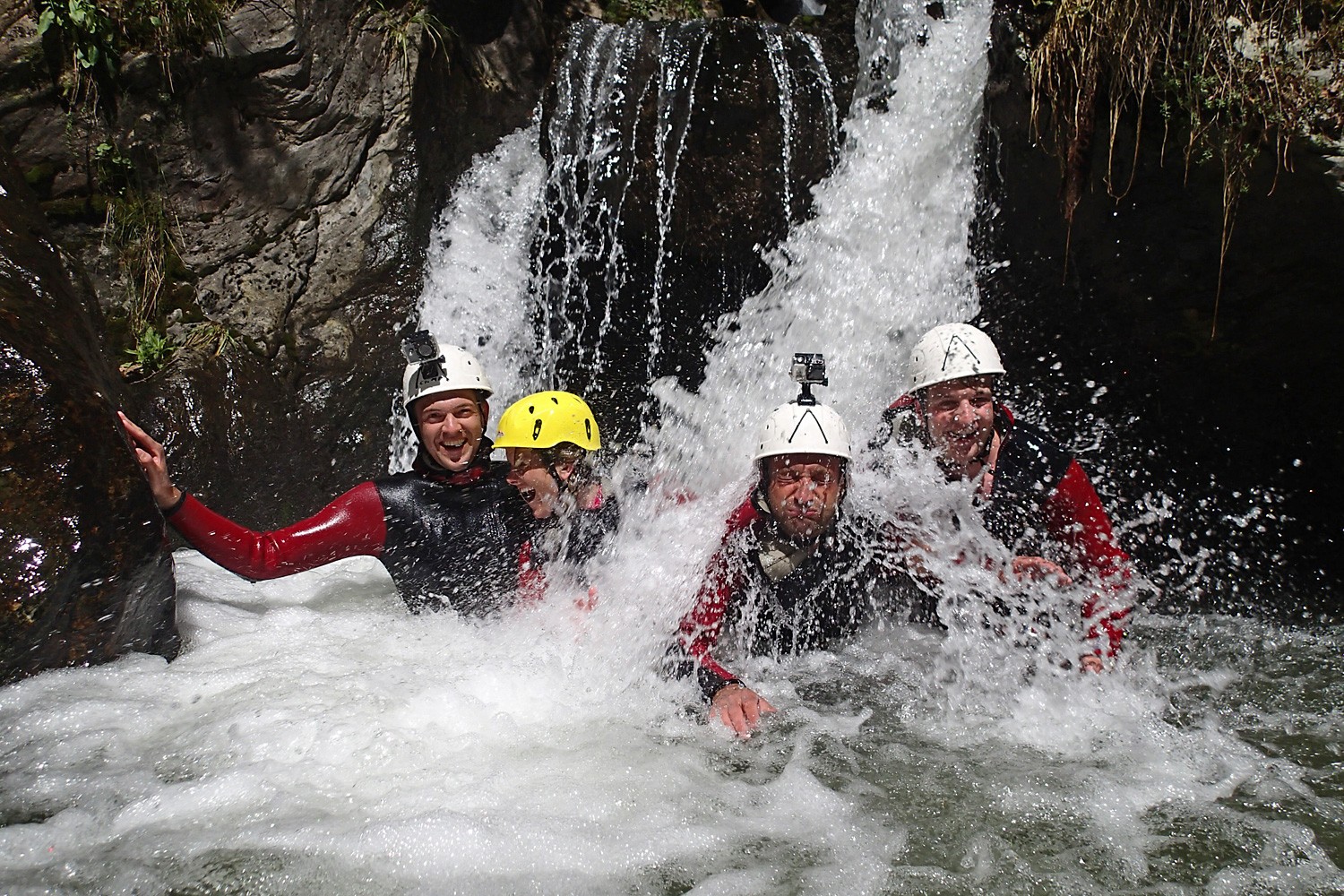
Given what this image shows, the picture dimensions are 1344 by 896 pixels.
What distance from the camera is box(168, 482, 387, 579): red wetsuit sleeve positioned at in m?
3.75

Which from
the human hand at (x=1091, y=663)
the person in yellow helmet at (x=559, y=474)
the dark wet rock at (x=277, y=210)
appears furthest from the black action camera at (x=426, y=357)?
the human hand at (x=1091, y=663)

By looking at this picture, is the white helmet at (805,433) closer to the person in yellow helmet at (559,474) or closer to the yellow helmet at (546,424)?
the person in yellow helmet at (559,474)

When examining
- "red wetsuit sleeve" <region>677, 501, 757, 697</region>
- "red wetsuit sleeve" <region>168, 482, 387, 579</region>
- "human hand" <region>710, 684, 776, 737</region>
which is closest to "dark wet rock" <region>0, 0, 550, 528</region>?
"red wetsuit sleeve" <region>168, 482, 387, 579</region>

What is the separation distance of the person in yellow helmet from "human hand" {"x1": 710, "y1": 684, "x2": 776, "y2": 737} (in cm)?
106

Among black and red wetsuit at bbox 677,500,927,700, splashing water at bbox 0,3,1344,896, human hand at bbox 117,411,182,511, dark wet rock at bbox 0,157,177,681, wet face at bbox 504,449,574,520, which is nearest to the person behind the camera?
splashing water at bbox 0,3,1344,896

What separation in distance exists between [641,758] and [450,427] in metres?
1.80

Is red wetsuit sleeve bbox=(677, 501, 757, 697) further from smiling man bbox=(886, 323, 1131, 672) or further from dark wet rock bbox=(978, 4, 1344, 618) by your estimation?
dark wet rock bbox=(978, 4, 1344, 618)

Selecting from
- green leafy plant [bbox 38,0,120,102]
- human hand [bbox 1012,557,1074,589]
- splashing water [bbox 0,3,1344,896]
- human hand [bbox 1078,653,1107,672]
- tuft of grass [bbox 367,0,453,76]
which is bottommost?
splashing water [bbox 0,3,1344,896]

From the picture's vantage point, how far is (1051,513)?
3.82 meters

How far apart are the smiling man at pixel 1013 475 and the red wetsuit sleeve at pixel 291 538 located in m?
2.25

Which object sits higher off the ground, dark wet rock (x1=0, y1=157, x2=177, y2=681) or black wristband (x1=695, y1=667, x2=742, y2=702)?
dark wet rock (x1=0, y1=157, x2=177, y2=681)

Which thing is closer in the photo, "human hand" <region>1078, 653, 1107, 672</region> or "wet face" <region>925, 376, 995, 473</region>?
"human hand" <region>1078, 653, 1107, 672</region>

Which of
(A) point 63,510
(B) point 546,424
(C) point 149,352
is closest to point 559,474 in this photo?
(B) point 546,424

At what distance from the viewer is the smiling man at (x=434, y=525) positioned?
3.99m
